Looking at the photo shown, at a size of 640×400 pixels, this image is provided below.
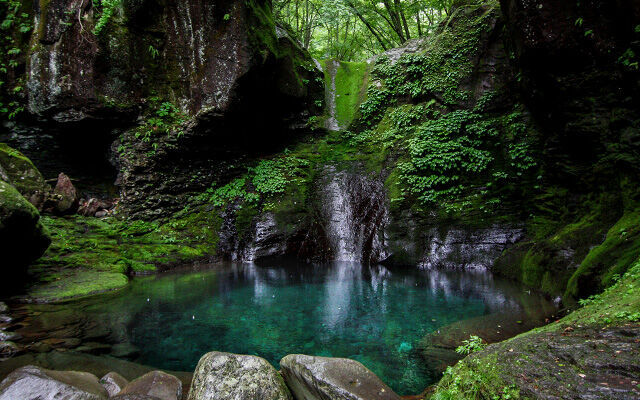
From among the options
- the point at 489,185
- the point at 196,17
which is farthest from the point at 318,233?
the point at 196,17

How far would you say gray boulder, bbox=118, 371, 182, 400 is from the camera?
283 cm

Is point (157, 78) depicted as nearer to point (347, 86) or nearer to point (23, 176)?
point (23, 176)

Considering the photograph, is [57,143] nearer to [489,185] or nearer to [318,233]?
[318,233]

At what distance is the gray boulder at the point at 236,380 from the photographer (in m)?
2.51

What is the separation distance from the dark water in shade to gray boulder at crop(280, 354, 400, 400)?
1035 millimetres

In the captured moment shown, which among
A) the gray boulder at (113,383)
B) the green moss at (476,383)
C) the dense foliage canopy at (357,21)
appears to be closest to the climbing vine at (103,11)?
the dense foliage canopy at (357,21)

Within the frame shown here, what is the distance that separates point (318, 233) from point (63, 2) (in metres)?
10.7

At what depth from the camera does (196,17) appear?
10.9 meters

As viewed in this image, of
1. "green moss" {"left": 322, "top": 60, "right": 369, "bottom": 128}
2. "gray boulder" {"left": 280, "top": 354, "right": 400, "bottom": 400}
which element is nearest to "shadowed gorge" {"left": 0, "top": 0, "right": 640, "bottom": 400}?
"gray boulder" {"left": 280, "top": 354, "right": 400, "bottom": 400}

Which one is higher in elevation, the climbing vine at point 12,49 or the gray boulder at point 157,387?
the climbing vine at point 12,49

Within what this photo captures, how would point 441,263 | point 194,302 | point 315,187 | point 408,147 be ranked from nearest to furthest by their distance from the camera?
point 194,302 < point 441,263 < point 408,147 < point 315,187

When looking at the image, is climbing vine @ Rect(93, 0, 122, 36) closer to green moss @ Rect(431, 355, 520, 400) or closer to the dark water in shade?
the dark water in shade

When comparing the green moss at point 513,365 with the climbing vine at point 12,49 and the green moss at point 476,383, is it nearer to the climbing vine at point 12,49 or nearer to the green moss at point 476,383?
the green moss at point 476,383

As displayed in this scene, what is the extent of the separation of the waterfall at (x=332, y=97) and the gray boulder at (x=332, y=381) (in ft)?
37.9
